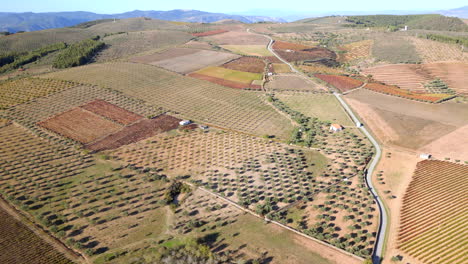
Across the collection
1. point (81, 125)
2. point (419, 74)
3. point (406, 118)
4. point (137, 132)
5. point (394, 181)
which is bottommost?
point (394, 181)

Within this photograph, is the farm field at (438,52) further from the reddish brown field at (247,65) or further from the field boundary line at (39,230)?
the field boundary line at (39,230)

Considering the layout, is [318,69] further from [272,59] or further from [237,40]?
[237,40]

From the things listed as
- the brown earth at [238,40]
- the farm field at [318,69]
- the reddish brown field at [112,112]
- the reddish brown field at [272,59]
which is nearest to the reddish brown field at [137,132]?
the reddish brown field at [112,112]

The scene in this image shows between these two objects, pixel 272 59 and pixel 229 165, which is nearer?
pixel 229 165

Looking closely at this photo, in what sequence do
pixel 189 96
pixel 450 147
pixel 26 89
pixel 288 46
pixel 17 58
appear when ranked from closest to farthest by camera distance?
pixel 450 147, pixel 26 89, pixel 189 96, pixel 17 58, pixel 288 46

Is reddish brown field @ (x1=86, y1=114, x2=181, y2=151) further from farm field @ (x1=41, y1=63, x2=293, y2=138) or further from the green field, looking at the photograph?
the green field

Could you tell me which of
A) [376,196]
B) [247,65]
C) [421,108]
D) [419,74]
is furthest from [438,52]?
[376,196]
